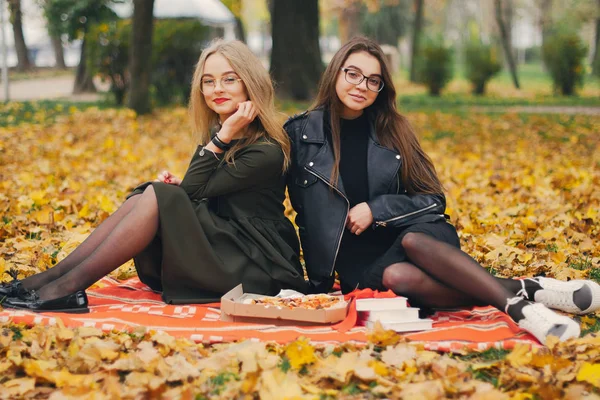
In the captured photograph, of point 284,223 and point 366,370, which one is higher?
point 284,223

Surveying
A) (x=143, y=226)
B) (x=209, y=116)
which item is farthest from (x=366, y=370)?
(x=209, y=116)

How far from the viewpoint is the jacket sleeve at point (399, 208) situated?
3.68 metres

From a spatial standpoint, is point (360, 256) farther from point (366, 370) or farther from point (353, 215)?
point (366, 370)

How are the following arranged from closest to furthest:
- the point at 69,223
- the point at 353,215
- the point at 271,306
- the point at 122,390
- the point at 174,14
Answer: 1. the point at 122,390
2. the point at 271,306
3. the point at 353,215
4. the point at 69,223
5. the point at 174,14

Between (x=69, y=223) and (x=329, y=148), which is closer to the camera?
(x=329, y=148)

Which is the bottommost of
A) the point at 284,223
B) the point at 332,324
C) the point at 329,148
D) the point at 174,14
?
the point at 332,324

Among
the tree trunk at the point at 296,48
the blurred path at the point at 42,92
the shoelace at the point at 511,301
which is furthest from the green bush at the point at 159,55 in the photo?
the shoelace at the point at 511,301

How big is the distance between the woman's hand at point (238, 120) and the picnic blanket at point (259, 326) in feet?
2.70

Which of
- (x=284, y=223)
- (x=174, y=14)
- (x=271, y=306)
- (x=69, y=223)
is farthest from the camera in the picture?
(x=174, y=14)

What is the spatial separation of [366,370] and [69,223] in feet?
10.8

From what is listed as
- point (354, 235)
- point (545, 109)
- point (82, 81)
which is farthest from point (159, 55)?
point (354, 235)

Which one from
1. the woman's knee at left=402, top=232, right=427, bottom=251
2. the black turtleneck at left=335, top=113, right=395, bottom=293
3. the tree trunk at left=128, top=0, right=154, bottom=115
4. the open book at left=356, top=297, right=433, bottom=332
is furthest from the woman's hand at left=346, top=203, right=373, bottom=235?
the tree trunk at left=128, top=0, right=154, bottom=115

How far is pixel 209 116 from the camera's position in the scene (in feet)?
13.4

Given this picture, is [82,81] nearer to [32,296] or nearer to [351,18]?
[32,296]
